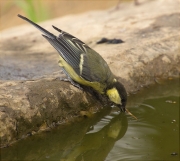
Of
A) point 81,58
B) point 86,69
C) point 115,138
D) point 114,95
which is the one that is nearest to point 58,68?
point 81,58

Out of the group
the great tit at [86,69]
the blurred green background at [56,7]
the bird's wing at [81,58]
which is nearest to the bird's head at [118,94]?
the great tit at [86,69]

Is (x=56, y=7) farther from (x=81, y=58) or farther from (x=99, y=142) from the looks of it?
(x=99, y=142)

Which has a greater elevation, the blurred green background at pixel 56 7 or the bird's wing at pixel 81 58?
the bird's wing at pixel 81 58

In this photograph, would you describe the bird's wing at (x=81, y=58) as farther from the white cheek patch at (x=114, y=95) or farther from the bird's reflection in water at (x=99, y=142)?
the bird's reflection in water at (x=99, y=142)

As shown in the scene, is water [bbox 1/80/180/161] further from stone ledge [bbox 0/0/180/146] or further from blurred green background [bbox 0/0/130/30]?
blurred green background [bbox 0/0/130/30]

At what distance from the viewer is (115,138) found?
4.41 meters

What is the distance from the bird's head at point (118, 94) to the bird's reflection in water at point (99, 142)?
0.61ft

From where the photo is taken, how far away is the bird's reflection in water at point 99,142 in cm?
393

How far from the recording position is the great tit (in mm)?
4730

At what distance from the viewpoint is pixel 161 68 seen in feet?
18.8

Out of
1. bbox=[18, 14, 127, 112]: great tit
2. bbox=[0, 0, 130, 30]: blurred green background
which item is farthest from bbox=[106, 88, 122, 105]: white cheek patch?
bbox=[0, 0, 130, 30]: blurred green background

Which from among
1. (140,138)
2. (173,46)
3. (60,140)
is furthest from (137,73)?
(60,140)

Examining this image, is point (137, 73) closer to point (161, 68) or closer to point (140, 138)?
point (161, 68)

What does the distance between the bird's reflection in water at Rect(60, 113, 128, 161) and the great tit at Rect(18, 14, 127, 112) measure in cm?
20
